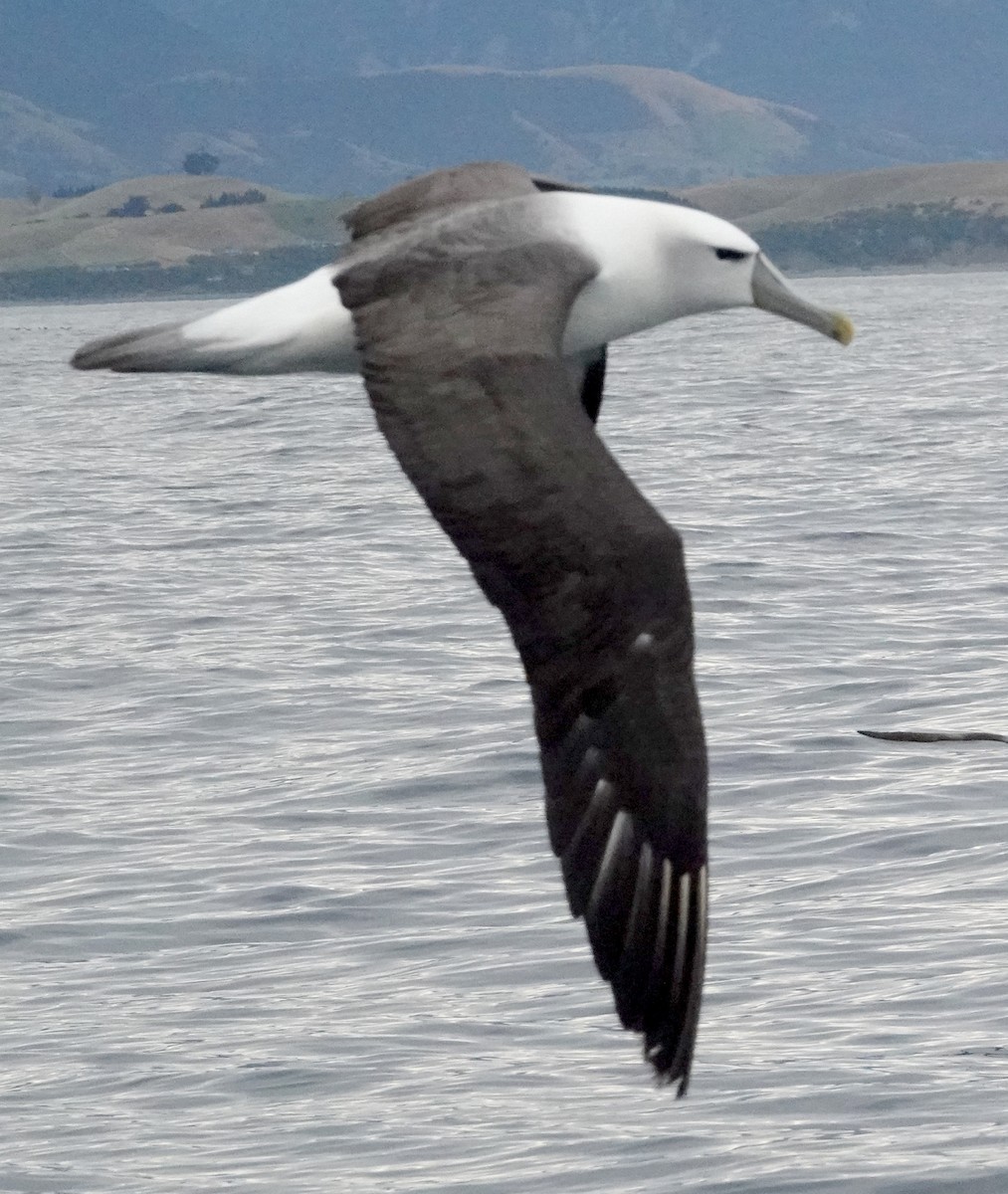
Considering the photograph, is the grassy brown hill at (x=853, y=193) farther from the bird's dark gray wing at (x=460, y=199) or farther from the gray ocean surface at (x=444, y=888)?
the bird's dark gray wing at (x=460, y=199)

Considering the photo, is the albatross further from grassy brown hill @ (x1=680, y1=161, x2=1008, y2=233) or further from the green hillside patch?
the green hillside patch

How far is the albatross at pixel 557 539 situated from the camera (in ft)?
17.8

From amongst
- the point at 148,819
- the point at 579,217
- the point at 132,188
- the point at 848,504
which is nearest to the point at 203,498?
the point at 848,504

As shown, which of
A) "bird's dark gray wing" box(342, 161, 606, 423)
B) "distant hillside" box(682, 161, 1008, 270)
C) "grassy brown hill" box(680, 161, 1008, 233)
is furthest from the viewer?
"grassy brown hill" box(680, 161, 1008, 233)

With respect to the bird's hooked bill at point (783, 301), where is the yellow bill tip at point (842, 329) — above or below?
below

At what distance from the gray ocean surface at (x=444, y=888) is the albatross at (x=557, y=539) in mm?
3280

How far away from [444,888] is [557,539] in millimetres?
6345

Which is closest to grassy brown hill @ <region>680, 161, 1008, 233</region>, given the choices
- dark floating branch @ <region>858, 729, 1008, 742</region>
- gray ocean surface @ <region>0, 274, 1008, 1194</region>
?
gray ocean surface @ <region>0, 274, 1008, 1194</region>

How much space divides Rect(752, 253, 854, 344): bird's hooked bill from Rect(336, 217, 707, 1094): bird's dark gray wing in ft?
3.44

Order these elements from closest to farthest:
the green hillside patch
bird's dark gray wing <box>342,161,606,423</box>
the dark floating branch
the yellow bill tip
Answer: the dark floating branch < the yellow bill tip < bird's dark gray wing <box>342,161,606,423</box> < the green hillside patch

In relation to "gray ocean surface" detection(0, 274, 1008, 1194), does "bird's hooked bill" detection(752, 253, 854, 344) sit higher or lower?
higher

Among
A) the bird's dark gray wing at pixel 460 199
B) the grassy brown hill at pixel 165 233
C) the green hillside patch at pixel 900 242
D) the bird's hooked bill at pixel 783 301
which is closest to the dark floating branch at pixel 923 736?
the bird's hooked bill at pixel 783 301

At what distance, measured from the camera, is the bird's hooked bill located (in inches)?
263

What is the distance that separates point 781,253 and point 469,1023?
443 feet
